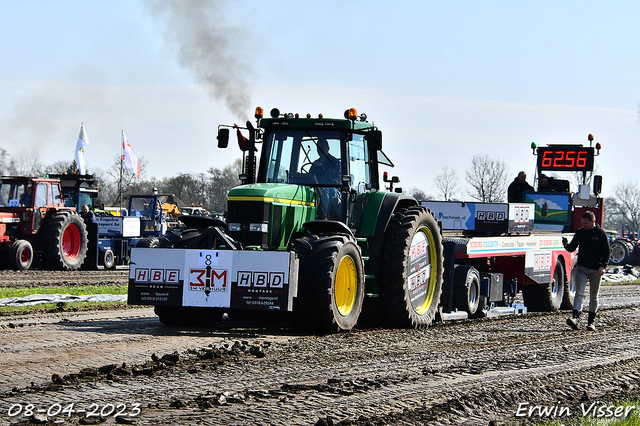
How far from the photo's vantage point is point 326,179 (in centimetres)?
1070

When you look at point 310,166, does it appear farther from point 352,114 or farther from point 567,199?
point 567,199

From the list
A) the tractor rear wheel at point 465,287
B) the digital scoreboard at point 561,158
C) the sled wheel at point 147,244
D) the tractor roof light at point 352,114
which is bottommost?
the tractor rear wheel at point 465,287

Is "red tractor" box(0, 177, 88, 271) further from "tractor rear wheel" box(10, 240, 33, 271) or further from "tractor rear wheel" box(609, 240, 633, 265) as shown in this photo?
"tractor rear wheel" box(609, 240, 633, 265)

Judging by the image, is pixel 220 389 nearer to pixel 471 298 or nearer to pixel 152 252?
pixel 152 252

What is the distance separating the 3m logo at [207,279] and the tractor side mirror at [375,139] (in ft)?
9.01

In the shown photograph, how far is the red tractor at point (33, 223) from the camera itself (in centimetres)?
2094

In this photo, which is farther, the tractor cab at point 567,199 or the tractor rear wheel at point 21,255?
the tractor rear wheel at point 21,255

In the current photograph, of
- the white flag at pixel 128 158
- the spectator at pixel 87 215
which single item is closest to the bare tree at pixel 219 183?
the white flag at pixel 128 158

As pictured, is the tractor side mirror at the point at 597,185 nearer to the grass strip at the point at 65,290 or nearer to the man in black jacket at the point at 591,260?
the man in black jacket at the point at 591,260

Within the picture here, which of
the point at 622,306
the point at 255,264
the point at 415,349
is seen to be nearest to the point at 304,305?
the point at 255,264

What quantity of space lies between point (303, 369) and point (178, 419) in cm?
206

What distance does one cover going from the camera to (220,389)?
6281 millimetres

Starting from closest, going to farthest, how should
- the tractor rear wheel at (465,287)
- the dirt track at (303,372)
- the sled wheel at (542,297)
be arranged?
the dirt track at (303,372), the tractor rear wheel at (465,287), the sled wheel at (542,297)

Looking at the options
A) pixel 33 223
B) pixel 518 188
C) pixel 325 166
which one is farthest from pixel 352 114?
pixel 33 223
